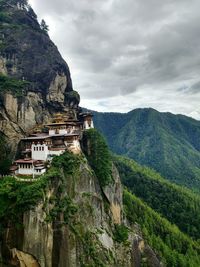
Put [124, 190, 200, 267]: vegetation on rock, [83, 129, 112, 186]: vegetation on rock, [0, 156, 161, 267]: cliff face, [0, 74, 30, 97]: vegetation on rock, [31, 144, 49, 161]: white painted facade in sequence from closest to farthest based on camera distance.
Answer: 1. [0, 156, 161, 267]: cliff face
2. [31, 144, 49, 161]: white painted facade
3. [0, 74, 30, 97]: vegetation on rock
4. [83, 129, 112, 186]: vegetation on rock
5. [124, 190, 200, 267]: vegetation on rock

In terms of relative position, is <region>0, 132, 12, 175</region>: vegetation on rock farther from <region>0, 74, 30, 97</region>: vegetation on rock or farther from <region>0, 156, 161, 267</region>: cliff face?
<region>0, 74, 30, 97</region>: vegetation on rock

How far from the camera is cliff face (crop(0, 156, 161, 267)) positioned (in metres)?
47.9

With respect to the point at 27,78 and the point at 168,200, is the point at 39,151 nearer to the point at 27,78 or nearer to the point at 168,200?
the point at 27,78

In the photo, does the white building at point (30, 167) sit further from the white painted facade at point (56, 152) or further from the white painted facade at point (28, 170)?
the white painted facade at point (56, 152)

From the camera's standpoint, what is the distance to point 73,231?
54.3m

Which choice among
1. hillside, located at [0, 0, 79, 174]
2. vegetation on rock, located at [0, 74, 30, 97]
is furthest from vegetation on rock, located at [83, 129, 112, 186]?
vegetation on rock, located at [0, 74, 30, 97]

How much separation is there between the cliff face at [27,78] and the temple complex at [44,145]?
3.13m

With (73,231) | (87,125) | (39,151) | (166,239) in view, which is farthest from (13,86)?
(166,239)

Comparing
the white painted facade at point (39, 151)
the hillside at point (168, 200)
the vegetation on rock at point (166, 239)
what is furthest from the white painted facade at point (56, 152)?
the hillside at point (168, 200)

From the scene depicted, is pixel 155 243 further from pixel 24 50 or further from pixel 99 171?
pixel 24 50

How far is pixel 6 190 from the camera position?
5106 centimetres

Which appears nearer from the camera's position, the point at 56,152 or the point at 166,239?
the point at 56,152

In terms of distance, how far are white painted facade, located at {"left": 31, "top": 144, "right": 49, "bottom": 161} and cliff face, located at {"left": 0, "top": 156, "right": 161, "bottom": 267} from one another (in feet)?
20.8

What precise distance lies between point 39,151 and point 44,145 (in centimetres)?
147
